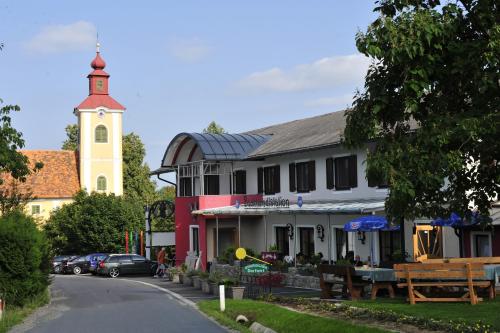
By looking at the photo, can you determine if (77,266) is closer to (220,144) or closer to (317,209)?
(220,144)

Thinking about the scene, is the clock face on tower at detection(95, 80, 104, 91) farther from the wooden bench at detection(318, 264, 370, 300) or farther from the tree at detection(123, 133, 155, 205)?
the wooden bench at detection(318, 264, 370, 300)

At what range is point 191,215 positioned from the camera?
4438cm

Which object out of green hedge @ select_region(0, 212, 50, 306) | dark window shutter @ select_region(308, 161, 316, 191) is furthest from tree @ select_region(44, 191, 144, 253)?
green hedge @ select_region(0, 212, 50, 306)

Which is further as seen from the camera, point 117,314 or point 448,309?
point 117,314

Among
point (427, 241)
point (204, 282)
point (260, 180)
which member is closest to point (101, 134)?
point (260, 180)

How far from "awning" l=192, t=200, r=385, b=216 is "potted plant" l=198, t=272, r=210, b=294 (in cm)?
413

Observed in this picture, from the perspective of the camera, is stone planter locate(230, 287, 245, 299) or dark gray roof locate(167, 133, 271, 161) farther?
dark gray roof locate(167, 133, 271, 161)

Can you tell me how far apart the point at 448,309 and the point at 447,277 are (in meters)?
1.33

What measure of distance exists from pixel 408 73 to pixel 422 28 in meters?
0.71

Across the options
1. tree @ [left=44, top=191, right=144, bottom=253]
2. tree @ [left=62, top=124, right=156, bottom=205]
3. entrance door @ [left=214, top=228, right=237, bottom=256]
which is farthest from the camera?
tree @ [left=62, top=124, right=156, bottom=205]

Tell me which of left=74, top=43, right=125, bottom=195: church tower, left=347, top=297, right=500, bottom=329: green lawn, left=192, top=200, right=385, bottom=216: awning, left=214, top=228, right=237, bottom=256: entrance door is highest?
left=74, top=43, right=125, bottom=195: church tower

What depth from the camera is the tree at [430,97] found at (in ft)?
37.9

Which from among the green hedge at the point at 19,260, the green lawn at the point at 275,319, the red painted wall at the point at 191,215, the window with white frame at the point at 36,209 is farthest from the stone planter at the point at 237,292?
the window with white frame at the point at 36,209

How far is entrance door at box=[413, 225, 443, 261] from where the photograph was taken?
27352 millimetres
